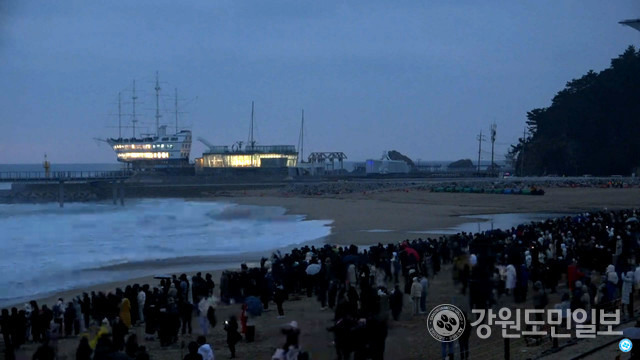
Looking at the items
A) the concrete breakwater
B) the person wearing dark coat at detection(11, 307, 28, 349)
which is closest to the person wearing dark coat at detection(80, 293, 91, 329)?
the person wearing dark coat at detection(11, 307, 28, 349)

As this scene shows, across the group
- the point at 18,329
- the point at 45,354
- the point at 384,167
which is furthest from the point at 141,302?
the point at 384,167

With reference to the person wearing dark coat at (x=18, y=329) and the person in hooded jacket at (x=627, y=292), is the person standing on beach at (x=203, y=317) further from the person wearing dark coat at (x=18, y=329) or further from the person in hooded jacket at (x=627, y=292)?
the person in hooded jacket at (x=627, y=292)

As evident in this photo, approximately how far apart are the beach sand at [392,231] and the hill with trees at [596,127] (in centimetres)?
1527

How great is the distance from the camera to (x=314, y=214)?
144 feet

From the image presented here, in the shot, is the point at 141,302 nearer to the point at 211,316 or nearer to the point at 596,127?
the point at 211,316

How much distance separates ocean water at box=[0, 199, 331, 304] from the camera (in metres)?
21.8

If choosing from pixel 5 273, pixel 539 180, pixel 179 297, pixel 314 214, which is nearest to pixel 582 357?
pixel 179 297

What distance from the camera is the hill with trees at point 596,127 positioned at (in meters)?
68.1

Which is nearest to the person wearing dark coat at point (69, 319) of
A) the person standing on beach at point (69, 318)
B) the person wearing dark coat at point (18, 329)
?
the person standing on beach at point (69, 318)

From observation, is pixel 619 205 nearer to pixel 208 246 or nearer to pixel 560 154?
pixel 208 246

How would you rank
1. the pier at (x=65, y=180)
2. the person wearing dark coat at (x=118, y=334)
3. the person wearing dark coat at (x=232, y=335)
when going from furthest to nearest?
the pier at (x=65, y=180)
the person wearing dark coat at (x=232, y=335)
the person wearing dark coat at (x=118, y=334)

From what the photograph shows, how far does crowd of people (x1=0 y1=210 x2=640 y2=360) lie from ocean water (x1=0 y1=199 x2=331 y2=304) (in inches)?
240

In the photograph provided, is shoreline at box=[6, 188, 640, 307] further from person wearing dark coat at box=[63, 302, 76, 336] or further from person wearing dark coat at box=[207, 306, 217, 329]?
person wearing dark coat at box=[207, 306, 217, 329]

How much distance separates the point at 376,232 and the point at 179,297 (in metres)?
19.5
